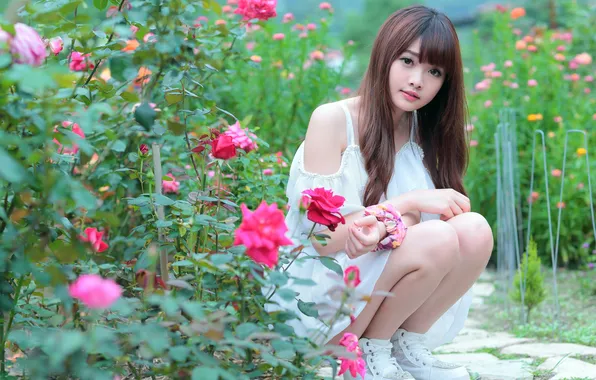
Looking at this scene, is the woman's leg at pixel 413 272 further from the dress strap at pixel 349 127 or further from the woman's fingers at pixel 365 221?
the dress strap at pixel 349 127

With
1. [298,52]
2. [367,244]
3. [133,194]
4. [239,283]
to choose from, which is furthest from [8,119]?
[298,52]

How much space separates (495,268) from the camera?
387 centimetres

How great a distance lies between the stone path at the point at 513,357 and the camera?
81.2 inches

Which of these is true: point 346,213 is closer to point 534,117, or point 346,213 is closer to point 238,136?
point 238,136

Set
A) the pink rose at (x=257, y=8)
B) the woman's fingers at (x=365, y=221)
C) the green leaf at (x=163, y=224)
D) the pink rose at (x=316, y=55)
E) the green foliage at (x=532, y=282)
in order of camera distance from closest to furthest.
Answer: the green leaf at (x=163, y=224) < the woman's fingers at (x=365, y=221) < the pink rose at (x=257, y=8) < the green foliage at (x=532, y=282) < the pink rose at (x=316, y=55)

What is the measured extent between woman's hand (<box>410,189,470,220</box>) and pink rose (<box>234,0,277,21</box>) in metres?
0.67

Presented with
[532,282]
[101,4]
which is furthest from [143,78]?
[532,282]

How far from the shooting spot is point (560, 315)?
9.55ft

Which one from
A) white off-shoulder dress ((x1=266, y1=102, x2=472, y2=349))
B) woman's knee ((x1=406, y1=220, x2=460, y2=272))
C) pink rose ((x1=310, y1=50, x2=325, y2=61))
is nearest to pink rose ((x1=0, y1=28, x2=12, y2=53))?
white off-shoulder dress ((x1=266, y1=102, x2=472, y2=349))

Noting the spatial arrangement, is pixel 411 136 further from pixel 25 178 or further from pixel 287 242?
pixel 25 178

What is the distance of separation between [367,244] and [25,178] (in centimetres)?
90

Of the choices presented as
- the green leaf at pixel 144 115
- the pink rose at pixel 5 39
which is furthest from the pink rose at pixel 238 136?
the pink rose at pixel 5 39

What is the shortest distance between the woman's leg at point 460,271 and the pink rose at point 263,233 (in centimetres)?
86

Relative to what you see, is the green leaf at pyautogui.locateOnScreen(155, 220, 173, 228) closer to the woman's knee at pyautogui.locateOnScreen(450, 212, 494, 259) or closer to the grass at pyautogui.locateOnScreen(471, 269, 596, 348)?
the woman's knee at pyautogui.locateOnScreen(450, 212, 494, 259)
